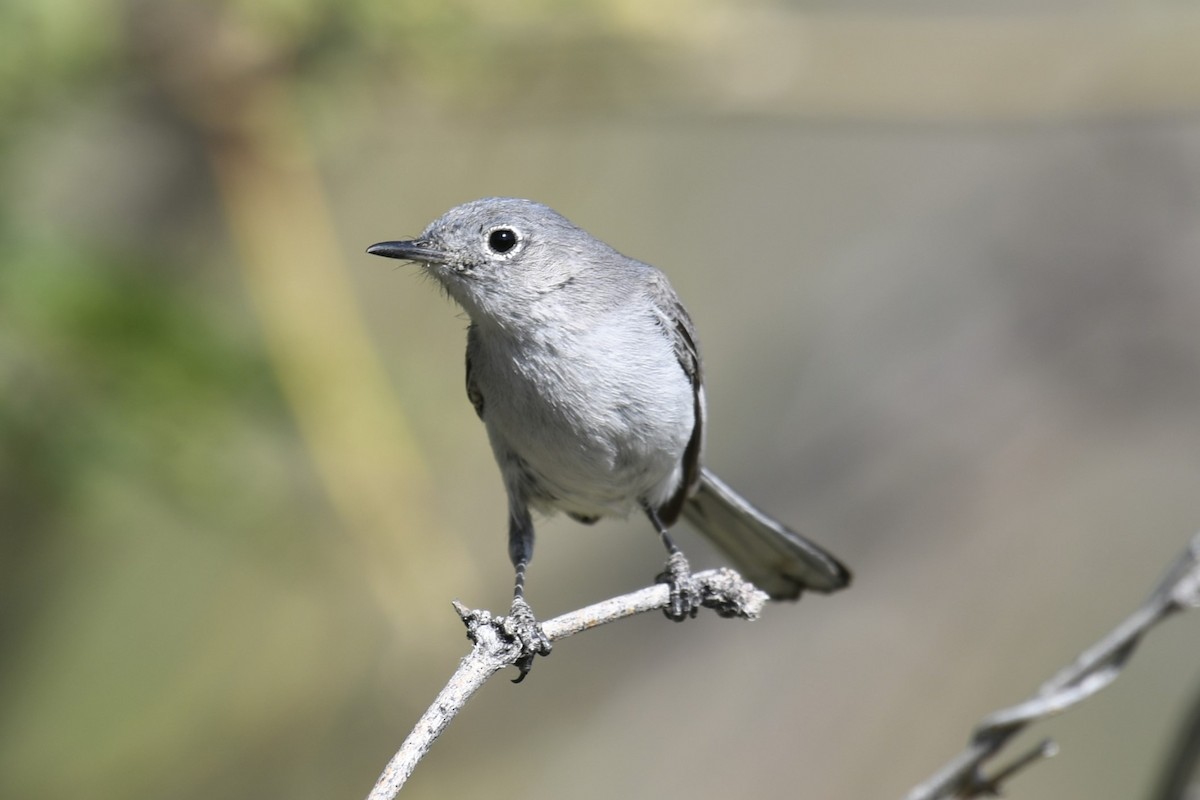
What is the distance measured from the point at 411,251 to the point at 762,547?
117cm

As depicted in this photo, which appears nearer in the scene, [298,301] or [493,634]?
[493,634]

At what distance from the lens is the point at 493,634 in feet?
5.32

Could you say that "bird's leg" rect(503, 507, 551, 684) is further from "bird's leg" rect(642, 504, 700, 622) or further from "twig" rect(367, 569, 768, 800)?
"bird's leg" rect(642, 504, 700, 622)

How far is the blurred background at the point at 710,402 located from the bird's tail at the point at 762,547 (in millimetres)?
1145

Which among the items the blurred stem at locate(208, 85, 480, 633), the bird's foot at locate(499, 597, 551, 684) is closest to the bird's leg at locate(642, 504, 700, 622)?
the bird's foot at locate(499, 597, 551, 684)

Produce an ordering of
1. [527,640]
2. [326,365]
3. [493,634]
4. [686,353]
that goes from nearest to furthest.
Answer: [493,634]
[527,640]
[686,353]
[326,365]

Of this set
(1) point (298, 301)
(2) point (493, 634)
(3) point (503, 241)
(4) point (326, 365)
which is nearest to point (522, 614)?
(2) point (493, 634)

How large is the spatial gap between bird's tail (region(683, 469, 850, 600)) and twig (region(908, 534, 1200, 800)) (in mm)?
1383

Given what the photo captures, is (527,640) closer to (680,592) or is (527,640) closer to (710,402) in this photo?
(680,592)

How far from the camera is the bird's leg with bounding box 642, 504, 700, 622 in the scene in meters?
2.28

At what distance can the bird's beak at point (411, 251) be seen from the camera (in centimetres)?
271

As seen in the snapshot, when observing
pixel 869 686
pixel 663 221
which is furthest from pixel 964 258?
pixel 869 686

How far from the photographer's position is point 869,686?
4480 mm

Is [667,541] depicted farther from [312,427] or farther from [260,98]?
[260,98]
